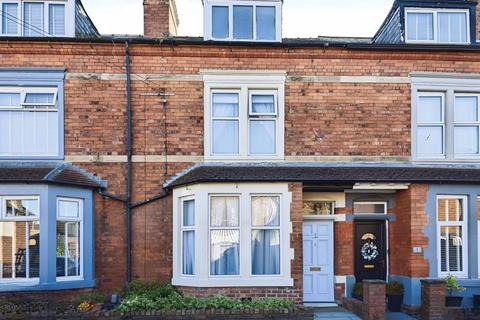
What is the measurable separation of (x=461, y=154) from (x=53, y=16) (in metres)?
11.2

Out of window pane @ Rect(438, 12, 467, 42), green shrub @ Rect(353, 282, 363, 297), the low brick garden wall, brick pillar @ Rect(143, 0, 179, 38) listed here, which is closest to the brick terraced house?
green shrub @ Rect(353, 282, 363, 297)

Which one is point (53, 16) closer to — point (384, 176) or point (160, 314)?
point (160, 314)

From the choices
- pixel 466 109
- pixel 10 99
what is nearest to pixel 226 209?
pixel 10 99

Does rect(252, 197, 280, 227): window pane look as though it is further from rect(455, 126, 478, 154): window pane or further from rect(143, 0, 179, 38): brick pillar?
rect(143, 0, 179, 38): brick pillar

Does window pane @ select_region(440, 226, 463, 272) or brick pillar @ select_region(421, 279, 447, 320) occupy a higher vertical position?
window pane @ select_region(440, 226, 463, 272)

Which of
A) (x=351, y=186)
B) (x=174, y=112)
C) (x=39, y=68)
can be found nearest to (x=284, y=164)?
(x=351, y=186)

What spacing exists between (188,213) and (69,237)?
2.87m

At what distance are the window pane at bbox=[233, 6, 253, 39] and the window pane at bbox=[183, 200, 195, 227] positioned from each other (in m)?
4.62

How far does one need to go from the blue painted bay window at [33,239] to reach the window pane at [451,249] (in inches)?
351

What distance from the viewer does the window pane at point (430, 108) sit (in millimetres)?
13453

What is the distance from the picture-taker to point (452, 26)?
46.2ft

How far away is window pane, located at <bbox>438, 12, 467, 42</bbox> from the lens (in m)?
14.0

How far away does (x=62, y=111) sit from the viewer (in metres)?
12.8

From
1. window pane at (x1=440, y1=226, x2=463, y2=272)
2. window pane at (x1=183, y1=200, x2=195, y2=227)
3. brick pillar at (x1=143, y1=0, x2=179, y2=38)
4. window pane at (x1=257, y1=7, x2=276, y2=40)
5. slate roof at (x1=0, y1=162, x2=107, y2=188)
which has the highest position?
brick pillar at (x1=143, y1=0, x2=179, y2=38)
